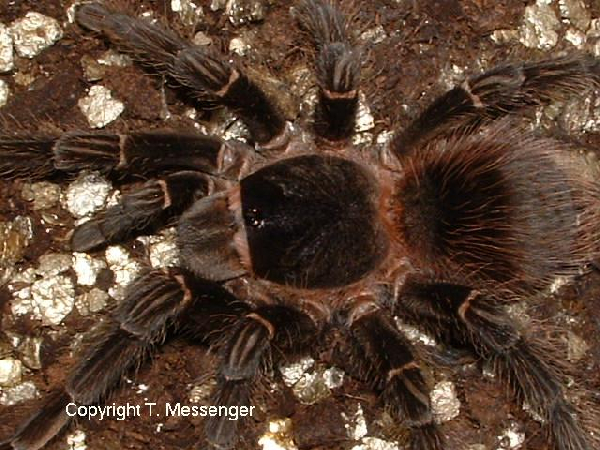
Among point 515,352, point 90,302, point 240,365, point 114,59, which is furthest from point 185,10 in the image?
point 515,352

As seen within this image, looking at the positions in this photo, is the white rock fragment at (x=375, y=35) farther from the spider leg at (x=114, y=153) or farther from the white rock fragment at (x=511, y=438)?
the white rock fragment at (x=511, y=438)

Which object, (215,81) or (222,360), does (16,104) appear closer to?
(215,81)

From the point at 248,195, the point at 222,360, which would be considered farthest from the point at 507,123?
the point at 222,360

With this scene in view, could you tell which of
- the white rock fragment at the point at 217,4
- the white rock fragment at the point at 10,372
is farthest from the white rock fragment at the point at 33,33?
the white rock fragment at the point at 10,372

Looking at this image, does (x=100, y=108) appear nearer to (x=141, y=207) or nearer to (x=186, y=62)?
(x=186, y=62)

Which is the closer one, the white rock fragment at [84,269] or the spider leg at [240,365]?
the spider leg at [240,365]

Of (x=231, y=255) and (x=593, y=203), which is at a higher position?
(x=593, y=203)

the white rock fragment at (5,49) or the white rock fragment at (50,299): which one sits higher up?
the white rock fragment at (5,49)
